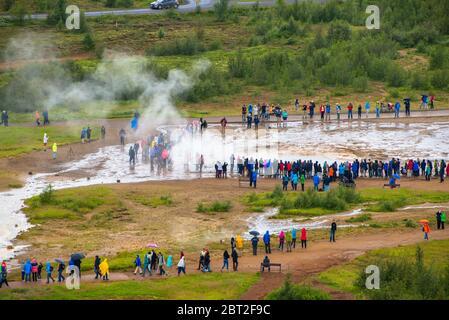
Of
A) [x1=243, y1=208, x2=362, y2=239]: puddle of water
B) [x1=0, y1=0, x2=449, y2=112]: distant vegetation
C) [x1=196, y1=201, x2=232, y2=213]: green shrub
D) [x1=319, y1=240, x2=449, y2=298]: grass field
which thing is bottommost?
[x1=319, y1=240, x2=449, y2=298]: grass field

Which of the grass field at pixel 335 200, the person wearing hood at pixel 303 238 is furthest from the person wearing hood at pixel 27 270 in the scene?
the grass field at pixel 335 200

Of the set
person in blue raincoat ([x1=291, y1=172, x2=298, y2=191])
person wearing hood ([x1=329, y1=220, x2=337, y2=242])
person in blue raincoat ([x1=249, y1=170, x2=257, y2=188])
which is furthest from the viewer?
person in blue raincoat ([x1=249, y1=170, x2=257, y2=188])

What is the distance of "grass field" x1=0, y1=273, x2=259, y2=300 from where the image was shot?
1747 inches

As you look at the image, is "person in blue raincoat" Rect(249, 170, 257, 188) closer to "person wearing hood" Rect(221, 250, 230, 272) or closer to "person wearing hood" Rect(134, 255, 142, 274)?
"person wearing hood" Rect(221, 250, 230, 272)

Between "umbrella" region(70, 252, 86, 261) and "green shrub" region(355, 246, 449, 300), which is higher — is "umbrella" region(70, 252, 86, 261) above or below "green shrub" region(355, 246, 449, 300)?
above

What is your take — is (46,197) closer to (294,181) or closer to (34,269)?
(294,181)

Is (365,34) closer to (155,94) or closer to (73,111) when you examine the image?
(155,94)

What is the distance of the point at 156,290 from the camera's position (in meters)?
45.1

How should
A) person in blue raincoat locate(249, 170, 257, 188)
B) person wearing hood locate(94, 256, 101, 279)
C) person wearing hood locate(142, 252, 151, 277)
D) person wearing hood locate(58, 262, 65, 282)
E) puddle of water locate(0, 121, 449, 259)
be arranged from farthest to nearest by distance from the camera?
puddle of water locate(0, 121, 449, 259)
person in blue raincoat locate(249, 170, 257, 188)
person wearing hood locate(142, 252, 151, 277)
person wearing hood locate(94, 256, 101, 279)
person wearing hood locate(58, 262, 65, 282)

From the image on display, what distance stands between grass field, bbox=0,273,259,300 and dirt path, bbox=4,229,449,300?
0.71 meters

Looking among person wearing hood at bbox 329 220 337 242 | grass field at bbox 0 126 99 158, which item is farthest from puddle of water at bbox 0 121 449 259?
person wearing hood at bbox 329 220 337 242

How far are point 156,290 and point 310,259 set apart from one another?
25.5 ft

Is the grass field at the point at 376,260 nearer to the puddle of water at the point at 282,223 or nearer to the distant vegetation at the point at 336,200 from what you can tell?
the puddle of water at the point at 282,223

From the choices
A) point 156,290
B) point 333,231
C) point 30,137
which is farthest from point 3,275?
point 30,137
